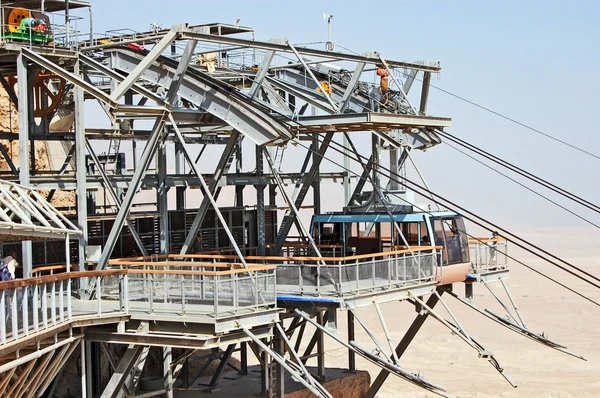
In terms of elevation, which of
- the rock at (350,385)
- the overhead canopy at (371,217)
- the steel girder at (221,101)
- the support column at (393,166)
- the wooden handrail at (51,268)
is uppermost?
the steel girder at (221,101)

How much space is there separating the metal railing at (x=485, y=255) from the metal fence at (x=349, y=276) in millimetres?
4175

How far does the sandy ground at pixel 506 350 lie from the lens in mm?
45156

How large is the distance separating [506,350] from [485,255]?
1816cm

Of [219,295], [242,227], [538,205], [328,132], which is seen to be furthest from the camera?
[538,205]

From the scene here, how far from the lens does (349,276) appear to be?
3142 cm

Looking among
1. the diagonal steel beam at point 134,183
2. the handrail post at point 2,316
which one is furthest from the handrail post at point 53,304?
the diagonal steel beam at point 134,183

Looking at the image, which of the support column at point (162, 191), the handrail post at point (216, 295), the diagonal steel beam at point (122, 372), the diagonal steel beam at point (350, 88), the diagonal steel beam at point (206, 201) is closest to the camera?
the handrail post at point (216, 295)

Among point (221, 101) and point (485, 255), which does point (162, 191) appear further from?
point (485, 255)

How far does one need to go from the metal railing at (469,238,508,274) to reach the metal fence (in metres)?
4.17

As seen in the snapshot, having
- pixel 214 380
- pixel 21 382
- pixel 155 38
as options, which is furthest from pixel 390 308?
pixel 21 382

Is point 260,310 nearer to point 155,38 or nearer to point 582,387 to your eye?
point 155,38

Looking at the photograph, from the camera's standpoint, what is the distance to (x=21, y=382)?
25.3 meters

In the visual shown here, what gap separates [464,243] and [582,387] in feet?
40.5

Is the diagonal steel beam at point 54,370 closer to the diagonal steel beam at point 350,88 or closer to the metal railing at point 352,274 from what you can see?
the metal railing at point 352,274
